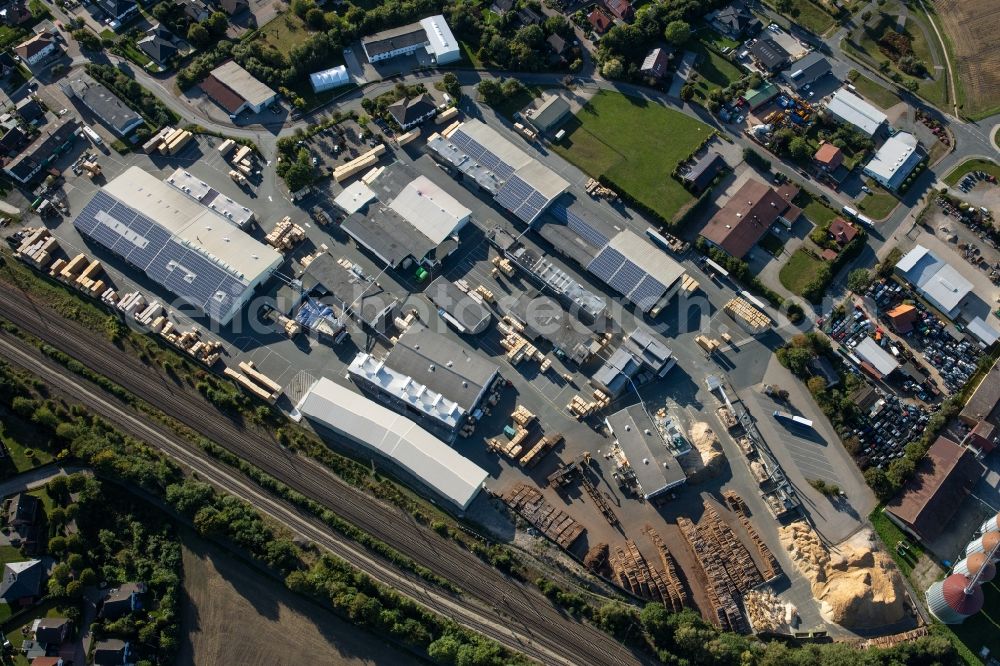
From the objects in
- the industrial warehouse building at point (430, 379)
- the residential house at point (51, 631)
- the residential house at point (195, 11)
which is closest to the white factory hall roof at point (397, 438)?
the industrial warehouse building at point (430, 379)

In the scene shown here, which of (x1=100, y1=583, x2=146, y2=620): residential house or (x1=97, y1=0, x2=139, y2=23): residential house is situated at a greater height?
(x1=97, y1=0, x2=139, y2=23): residential house

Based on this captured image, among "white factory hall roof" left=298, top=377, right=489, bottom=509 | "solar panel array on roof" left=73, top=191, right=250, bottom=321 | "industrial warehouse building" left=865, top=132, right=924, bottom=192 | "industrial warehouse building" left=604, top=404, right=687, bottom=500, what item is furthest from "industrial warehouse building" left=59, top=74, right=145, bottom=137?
"industrial warehouse building" left=865, top=132, right=924, bottom=192

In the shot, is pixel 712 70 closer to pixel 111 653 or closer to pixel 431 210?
pixel 431 210

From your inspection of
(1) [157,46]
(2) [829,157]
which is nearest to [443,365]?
(2) [829,157]

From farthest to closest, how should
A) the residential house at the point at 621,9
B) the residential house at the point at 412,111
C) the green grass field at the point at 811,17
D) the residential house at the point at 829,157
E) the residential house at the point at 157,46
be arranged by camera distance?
the green grass field at the point at 811,17 → the residential house at the point at 621,9 → the residential house at the point at 157,46 → the residential house at the point at 412,111 → the residential house at the point at 829,157

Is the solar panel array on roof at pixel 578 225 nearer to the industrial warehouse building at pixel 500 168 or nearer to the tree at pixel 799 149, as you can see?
the industrial warehouse building at pixel 500 168

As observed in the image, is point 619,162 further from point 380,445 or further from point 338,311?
point 380,445

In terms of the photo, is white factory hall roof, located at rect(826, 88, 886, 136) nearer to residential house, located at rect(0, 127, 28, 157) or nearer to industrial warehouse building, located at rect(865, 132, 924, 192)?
industrial warehouse building, located at rect(865, 132, 924, 192)
